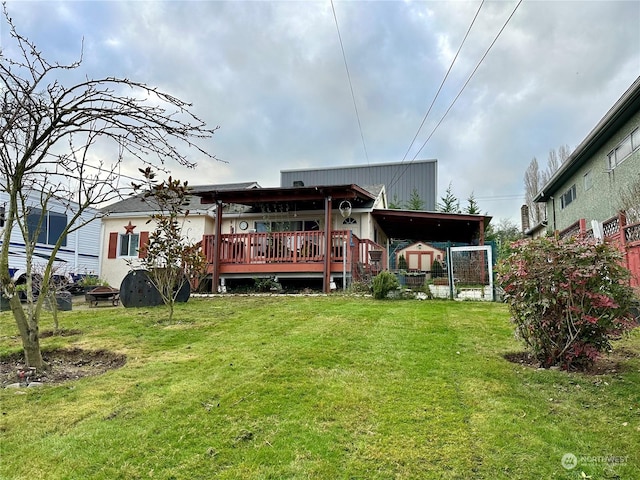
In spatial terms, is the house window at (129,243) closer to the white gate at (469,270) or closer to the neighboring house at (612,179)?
the white gate at (469,270)

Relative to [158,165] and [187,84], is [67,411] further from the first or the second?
[187,84]

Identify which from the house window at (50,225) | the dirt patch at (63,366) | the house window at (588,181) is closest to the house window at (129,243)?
the house window at (50,225)

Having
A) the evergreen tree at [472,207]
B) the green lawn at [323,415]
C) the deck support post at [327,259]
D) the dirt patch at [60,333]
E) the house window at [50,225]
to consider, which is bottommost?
the green lawn at [323,415]

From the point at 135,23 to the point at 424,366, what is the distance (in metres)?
5.63

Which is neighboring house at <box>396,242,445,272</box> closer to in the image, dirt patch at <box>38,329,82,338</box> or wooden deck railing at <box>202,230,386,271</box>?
wooden deck railing at <box>202,230,386,271</box>

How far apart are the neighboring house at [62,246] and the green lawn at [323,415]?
8566 mm

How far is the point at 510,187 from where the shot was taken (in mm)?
31078

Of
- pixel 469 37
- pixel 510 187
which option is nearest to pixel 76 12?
pixel 469 37

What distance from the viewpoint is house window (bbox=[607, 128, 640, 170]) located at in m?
10.1

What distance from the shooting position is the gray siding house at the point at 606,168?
393 inches

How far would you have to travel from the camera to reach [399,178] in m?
25.6

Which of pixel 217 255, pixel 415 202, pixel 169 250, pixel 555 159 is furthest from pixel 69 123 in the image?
pixel 555 159

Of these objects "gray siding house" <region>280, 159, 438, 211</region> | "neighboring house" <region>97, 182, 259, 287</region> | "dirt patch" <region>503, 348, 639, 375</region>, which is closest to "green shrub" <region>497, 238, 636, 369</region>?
"dirt patch" <region>503, 348, 639, 375</region>

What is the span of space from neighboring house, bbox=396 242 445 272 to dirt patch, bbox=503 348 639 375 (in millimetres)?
12139
